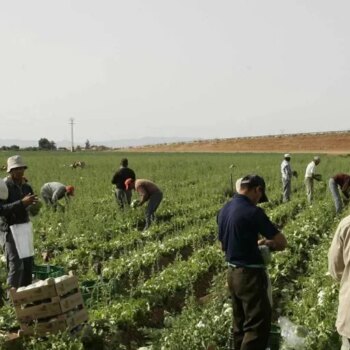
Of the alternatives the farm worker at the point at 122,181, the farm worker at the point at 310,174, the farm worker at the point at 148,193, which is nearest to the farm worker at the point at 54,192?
the farm worker at the point at 122,181

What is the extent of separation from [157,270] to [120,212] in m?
4.69

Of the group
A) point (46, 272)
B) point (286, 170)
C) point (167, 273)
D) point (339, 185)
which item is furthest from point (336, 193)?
point (46, 272)

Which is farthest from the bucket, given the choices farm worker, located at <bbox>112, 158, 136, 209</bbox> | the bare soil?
the bare soil


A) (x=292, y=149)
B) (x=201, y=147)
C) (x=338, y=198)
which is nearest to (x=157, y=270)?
(x=338, y=198)

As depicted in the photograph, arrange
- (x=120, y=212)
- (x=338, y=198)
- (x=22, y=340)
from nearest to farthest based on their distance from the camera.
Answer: (x=22, y=340)
(x=338, y=198)
(x=120, y=212)

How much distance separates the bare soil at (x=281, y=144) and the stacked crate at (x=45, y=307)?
67.1m

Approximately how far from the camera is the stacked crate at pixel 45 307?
5051mm

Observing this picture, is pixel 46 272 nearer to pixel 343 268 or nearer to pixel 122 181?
pixel 343 268

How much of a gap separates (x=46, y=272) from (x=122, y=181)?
19.9 ft

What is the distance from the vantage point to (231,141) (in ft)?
273

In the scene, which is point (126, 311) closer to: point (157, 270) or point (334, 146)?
point (157, 270)

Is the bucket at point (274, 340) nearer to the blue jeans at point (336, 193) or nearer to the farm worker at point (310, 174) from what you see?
the blue jeans at point (336, 193)

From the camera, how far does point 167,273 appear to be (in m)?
7.53

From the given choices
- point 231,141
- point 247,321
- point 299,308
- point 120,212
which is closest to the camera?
point 247,321
